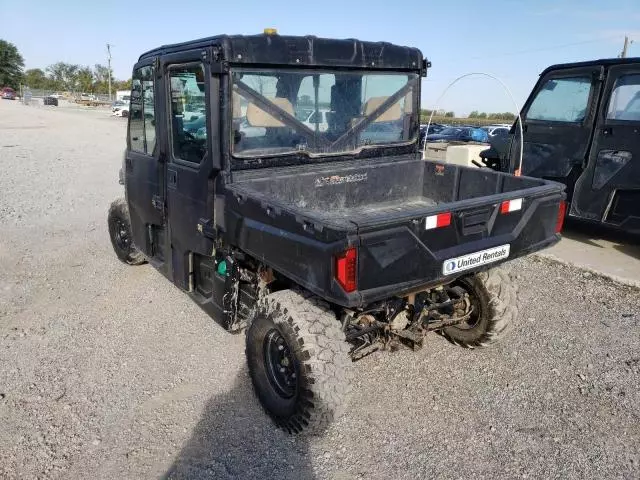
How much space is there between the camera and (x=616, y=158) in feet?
19.7

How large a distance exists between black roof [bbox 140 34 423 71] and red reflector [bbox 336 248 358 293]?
1.56 metres

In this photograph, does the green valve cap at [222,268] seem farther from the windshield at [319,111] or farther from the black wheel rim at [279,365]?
the windshield at [319,111]

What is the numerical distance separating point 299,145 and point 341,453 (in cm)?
205

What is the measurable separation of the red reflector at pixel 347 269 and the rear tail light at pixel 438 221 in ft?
1.59

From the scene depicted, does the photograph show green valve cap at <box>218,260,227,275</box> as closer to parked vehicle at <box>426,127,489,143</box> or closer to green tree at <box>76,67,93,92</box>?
parked vehicle at <box>426,127,489,143</box>

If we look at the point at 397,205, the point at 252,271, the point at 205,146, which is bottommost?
the point at 252,271

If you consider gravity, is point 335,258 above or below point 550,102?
below

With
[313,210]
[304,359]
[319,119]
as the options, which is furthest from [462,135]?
[304,359]

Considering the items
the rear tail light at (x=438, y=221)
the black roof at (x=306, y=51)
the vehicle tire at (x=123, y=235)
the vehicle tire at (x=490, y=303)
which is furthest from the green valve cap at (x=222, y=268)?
the vehicle tire at (x=123, y=235)

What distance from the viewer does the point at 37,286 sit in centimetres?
523

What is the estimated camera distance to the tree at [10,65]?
294 feet

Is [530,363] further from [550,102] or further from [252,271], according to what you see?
[550,102]

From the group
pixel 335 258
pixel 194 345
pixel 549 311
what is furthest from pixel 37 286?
pixel 549 311

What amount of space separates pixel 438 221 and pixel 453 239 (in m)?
0.19
